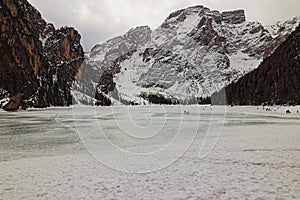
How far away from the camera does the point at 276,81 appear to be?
401 feet

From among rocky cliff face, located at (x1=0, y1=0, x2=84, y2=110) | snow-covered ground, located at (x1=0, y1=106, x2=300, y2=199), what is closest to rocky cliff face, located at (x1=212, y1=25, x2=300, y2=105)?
snow-covered ground, located at (x1=0, y1=106, x2=300, y2=199)

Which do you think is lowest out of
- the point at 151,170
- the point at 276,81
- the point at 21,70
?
the point at 151,170

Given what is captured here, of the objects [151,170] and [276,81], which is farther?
[276,81]

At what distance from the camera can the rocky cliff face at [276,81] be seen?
348 feet

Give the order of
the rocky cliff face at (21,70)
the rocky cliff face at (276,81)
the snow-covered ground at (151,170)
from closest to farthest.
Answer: the snow-covered ground at (151,170) → the rocky cliff face at (276,81) → the rocky cliff face at (21,70)

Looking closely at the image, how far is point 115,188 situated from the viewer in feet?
38.4

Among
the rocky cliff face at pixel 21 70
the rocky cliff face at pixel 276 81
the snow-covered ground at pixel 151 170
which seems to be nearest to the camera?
the snow-covered ground at pixel 151 170

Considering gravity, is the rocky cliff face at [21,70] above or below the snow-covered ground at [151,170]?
above

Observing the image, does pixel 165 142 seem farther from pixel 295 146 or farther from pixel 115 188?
pixel 115 188

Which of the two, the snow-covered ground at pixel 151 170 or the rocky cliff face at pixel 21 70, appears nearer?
the snow-covered ground at pixel 151 170

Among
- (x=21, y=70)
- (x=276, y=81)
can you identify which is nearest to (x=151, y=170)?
(x=276, y=81)

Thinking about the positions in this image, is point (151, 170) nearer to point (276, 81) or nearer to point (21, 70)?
point (276, 81)

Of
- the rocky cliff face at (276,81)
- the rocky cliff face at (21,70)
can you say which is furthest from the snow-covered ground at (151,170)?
the rocky cliff face at (21,70)

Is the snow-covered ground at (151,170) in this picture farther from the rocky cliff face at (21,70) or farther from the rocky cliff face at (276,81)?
the rocky cliff face at (21,70)
